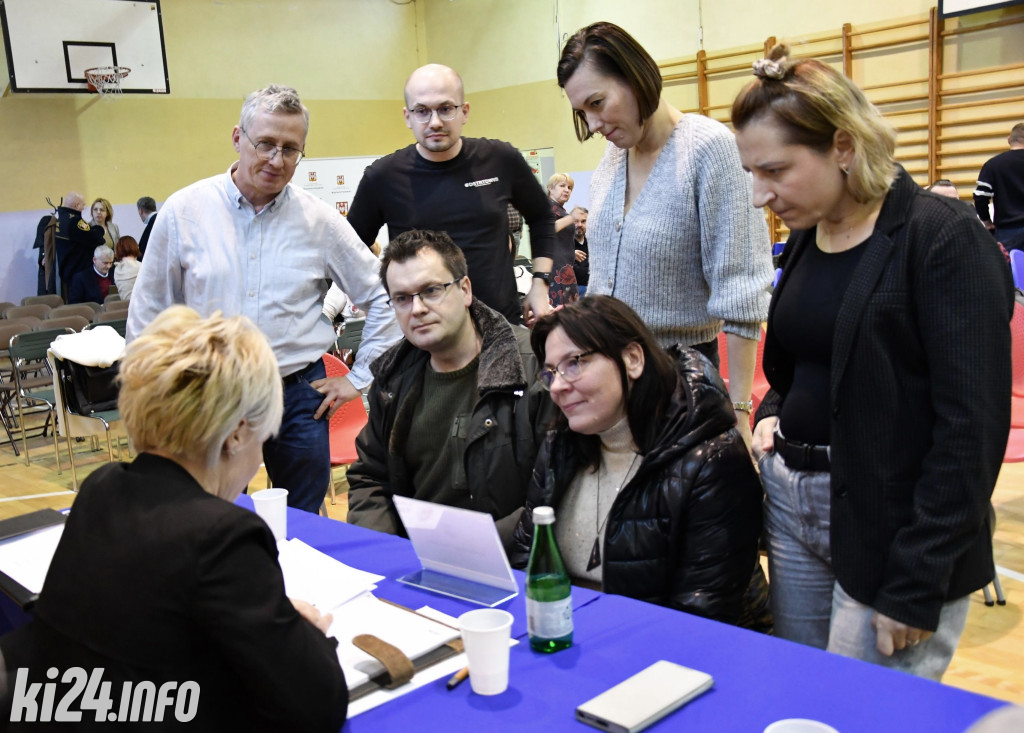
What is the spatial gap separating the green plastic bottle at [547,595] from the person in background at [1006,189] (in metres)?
6.66

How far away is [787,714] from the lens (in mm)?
1168

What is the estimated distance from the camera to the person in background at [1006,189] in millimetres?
6855

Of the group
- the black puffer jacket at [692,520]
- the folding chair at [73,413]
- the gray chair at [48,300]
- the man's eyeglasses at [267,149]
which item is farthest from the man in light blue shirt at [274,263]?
the gray chair at [48,300]

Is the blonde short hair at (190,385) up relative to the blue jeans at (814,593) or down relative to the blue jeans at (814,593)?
up

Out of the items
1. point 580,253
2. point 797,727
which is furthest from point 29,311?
point 797,727

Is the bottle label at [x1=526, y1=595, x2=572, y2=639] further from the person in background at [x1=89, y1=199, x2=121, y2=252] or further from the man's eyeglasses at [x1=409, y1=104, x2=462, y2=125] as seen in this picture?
the person in background at [x1=89, y1=199, x2=121, y2=252]

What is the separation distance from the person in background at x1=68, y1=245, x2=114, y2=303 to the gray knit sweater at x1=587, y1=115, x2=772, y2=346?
902cm

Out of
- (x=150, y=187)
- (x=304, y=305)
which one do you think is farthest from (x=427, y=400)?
Result: (x=150, y=187)

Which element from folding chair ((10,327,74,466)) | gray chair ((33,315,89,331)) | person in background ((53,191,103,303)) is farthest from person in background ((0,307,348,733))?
person in background ((53,191,103,303))

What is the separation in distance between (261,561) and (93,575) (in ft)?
0.69

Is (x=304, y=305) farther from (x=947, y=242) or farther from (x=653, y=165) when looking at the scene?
(x=947, y=242)

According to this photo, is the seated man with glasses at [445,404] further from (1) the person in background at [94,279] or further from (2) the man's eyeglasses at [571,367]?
(1) the person in background at [94,279]

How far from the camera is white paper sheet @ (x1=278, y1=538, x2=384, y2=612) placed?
1648 mm

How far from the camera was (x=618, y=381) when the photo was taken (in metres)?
1.83
